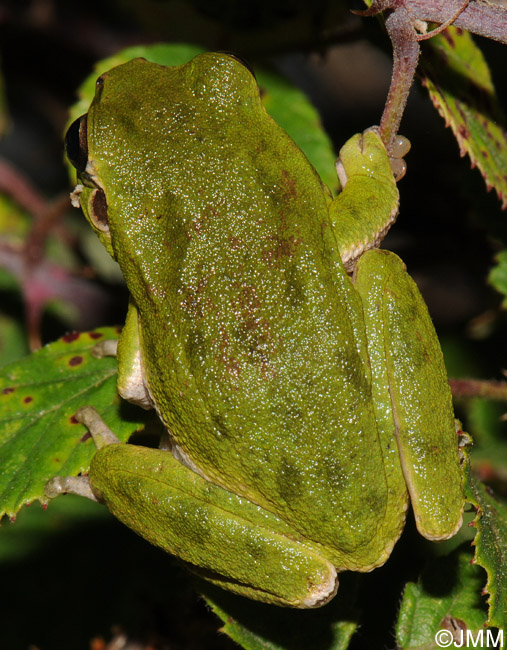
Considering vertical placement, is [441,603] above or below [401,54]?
below

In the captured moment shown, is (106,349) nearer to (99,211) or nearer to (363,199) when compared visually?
(99,211)

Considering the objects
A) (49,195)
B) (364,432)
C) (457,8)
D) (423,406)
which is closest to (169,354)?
(364,432)

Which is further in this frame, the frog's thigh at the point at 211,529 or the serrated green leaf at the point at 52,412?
the serrated green leaf at the point at 52,412

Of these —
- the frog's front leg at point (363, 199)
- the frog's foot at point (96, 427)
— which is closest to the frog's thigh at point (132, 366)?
the frog's foot at point (96, 427)

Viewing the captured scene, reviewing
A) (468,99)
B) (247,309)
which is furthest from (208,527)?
(468,99)

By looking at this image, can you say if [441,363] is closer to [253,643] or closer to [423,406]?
[423,406]

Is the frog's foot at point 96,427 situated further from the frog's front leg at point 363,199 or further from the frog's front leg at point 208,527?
the frog's front leg at point 363,199

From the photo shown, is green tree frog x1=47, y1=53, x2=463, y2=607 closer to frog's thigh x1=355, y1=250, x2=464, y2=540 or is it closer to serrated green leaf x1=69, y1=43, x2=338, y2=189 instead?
frog's thigh x1=355, y1=250, x2=464, y2=540
